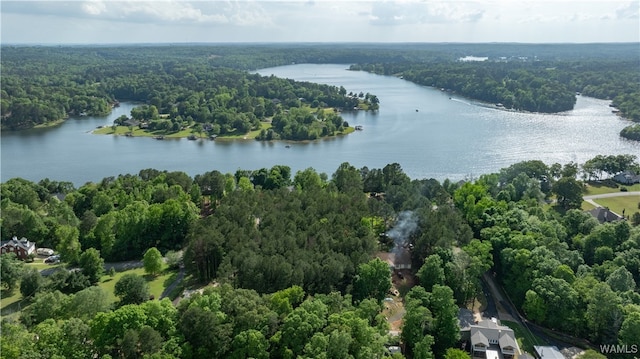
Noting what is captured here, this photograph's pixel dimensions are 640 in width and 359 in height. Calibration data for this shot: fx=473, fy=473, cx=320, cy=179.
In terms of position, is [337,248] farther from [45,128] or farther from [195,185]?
[45,128]

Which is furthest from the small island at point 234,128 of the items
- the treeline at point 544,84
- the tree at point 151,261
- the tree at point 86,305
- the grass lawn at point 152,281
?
the tree at point 86,305

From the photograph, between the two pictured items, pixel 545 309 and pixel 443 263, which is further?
pixel 443 263

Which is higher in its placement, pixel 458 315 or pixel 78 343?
pixel 78 343

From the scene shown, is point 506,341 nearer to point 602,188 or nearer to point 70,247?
point 70,247

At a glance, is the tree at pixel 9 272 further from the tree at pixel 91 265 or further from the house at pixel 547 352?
the house at pixel 547 352

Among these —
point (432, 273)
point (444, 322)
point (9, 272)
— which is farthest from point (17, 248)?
point (444, 322)

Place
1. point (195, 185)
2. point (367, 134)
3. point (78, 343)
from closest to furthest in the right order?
point (78, 343), point (195, 185), point (367, 134)

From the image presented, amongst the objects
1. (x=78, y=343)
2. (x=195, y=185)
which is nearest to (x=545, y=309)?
(x=78, y=343)
